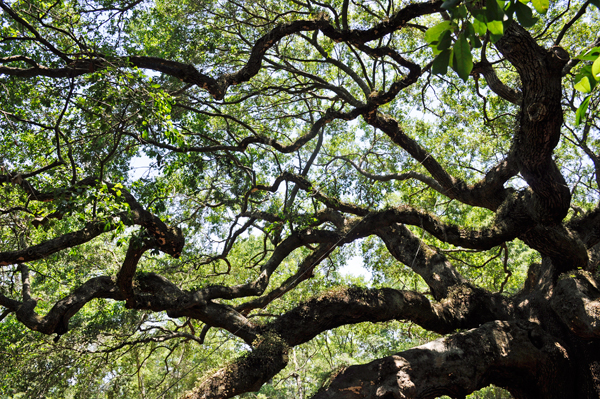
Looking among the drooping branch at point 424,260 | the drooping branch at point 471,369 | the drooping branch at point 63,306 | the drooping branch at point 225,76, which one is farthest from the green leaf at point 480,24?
the drooping branch at point 424,260

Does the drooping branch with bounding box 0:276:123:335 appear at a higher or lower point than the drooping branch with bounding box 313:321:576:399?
higher

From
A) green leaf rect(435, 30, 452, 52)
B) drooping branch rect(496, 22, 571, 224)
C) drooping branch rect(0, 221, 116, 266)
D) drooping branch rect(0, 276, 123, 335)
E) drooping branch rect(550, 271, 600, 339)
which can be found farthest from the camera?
drooping branch rect(0, 276, 123, 335)

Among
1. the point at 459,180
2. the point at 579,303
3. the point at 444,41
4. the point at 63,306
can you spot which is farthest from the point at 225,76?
the point at 579,303

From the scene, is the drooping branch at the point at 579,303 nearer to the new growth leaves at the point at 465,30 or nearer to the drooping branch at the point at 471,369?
the drooping branch at the point at 471,369

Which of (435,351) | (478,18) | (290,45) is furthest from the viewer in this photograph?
(290,45)

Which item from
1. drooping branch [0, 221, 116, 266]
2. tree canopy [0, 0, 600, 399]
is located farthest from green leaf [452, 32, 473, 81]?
drooping branch [0, 221, 116, 266]

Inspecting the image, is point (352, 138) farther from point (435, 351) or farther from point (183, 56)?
point (435, 351)

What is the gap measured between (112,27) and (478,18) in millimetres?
6746

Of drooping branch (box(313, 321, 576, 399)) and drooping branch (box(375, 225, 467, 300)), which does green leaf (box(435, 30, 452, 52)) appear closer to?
drooping branch (box(313, 321, 576, 399))

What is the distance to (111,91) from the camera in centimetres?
434

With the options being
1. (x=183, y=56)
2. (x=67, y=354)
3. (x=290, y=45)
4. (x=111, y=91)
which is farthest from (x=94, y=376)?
(x=290, y=45)

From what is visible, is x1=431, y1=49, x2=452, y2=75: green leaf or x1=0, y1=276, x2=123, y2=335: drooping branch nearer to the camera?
x1=431, y1=49, x2=452, y2=75: green leaf

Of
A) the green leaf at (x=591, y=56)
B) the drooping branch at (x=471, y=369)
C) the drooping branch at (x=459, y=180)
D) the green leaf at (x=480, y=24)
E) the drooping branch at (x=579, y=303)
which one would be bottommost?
the green leaf at (x=591, y=56)

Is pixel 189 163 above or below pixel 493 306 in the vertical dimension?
above
